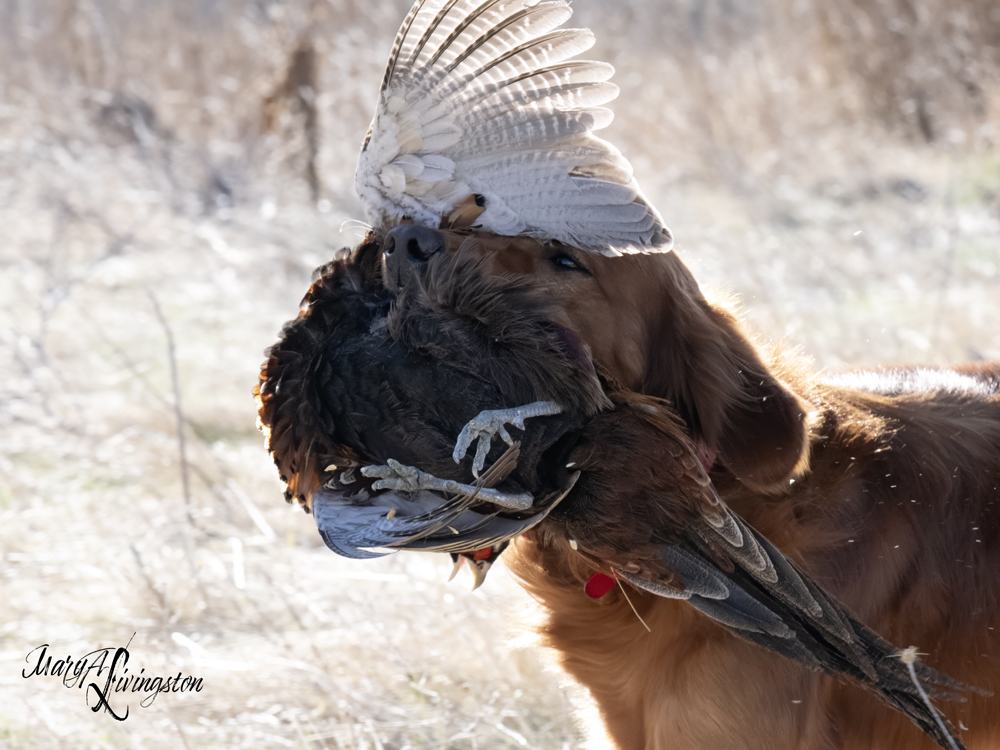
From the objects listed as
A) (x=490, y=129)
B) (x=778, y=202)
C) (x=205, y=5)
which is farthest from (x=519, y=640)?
(x=205, y=5)

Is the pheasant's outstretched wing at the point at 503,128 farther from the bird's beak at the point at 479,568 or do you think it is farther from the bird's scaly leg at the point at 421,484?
the bird's beak at the point at 479,568

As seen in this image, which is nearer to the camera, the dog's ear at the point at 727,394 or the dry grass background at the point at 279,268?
the dog's ear at the point at 727,394

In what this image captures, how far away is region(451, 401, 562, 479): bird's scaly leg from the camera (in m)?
1.54

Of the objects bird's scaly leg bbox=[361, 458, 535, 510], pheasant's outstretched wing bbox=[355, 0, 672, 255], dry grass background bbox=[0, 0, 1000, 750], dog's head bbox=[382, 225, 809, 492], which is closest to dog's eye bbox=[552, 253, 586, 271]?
dog's head bbox=[382, 225, 809, 492]

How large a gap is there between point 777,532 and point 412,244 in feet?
3.10

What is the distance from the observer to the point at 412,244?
167cm

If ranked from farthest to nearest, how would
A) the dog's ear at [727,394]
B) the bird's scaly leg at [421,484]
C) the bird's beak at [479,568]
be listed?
1. the dog's ear at [727,394]
2. the bird's beak at [479,568]
3. the bird's scaly leg at [421,484]

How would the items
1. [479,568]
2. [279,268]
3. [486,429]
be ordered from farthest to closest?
[279,268] → [479,568] → [486,429]

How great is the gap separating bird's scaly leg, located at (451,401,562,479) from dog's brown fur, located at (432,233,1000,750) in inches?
11.5

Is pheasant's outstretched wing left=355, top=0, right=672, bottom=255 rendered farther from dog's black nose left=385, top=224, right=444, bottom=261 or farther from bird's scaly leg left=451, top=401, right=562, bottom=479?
bird's scaly leg left=451, top=401, right=562, bottom=479

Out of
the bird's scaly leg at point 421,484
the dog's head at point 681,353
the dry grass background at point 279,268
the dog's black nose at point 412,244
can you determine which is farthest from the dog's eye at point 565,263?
the dry grass background at point 279,268

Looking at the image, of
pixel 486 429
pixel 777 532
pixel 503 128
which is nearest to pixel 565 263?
pixel 503 128

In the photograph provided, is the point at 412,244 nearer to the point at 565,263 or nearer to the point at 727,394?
the point at 565,263

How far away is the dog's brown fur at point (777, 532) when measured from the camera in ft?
6.35
